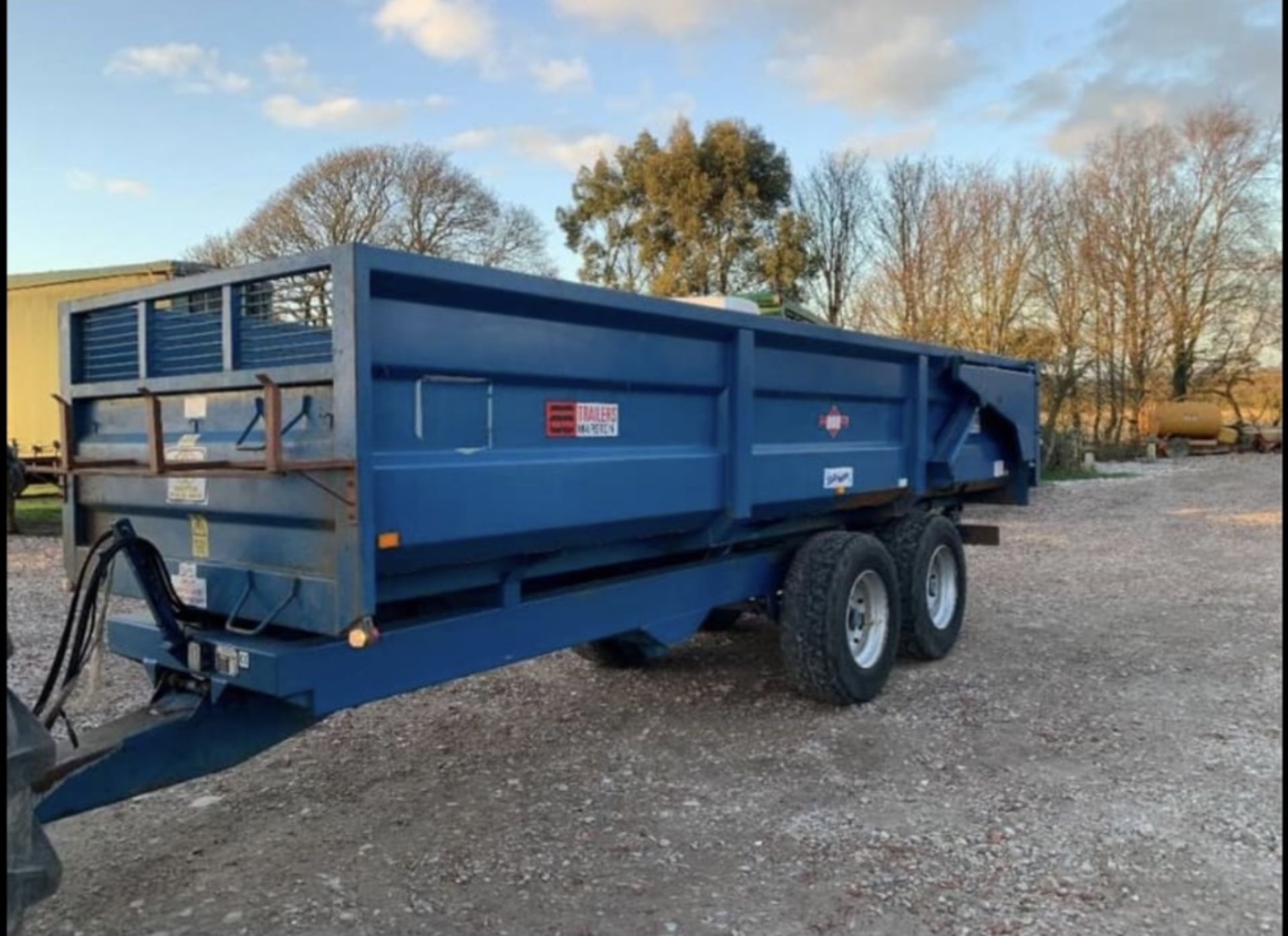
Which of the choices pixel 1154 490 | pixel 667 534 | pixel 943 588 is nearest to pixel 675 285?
pixel 1154 490

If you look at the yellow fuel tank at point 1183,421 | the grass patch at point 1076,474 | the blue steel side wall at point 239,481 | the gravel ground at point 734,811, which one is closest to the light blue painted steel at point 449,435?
the blue steel side wall at point 239,481

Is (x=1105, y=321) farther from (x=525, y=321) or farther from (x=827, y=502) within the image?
(x=525, y=321)

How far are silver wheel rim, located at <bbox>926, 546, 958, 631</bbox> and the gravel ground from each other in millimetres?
296

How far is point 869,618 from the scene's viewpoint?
5.54m

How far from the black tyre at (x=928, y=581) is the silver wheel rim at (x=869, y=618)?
11.5 inches

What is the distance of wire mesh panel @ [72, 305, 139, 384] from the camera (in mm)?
3555

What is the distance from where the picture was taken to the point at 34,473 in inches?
138

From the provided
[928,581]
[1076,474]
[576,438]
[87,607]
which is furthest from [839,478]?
[1076,474]

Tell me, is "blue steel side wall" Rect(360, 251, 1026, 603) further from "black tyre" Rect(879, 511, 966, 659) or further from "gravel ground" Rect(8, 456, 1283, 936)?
"gravel ground" Rect(8, 456, 1283, 936)

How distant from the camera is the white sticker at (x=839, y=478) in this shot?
508cm

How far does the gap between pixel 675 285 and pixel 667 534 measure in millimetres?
22894

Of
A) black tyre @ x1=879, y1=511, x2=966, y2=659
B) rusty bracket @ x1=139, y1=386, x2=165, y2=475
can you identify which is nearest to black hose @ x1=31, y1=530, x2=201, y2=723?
rusty bracket @ x1=139, y1=386, x2=165, y2=475

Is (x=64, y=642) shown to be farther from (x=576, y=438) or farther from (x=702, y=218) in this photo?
(x=702, y=218)

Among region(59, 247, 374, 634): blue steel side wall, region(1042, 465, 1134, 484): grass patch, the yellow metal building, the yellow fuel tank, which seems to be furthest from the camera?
the yellow fuel tank
